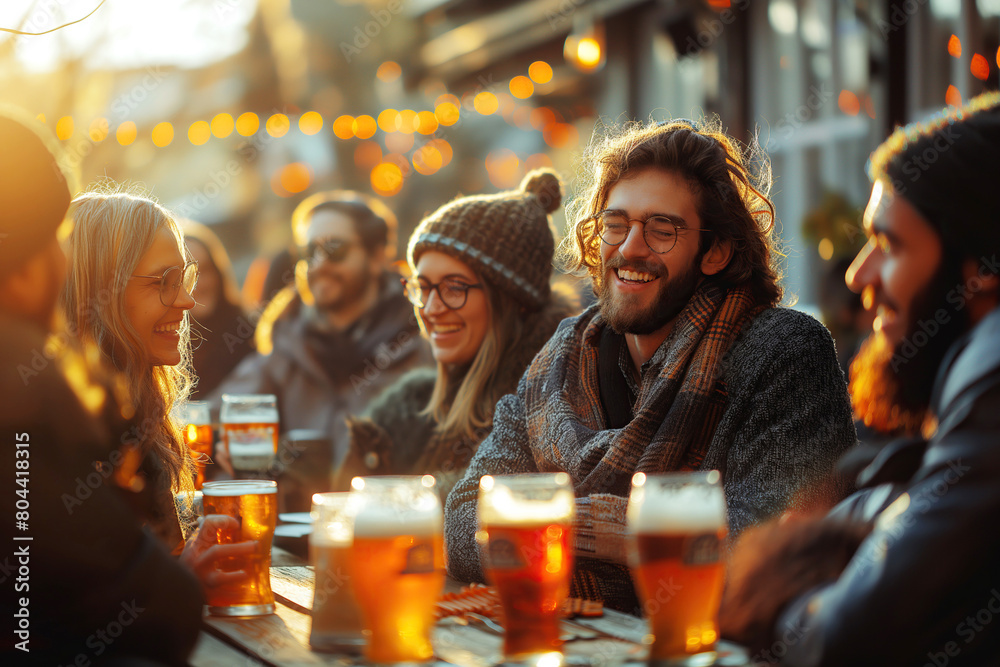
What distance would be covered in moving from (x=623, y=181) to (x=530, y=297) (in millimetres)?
846

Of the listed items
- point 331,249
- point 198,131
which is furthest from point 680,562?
point 198,131

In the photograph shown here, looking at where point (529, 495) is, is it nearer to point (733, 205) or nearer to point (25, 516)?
point (25, 516)

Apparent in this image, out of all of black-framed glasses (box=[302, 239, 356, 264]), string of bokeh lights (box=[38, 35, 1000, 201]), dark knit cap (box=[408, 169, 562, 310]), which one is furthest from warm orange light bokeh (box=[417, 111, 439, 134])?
dark knit cap (box=[408, 169, 562, 310])

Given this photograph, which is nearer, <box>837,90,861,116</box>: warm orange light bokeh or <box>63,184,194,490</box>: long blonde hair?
<box>63,184,194,490</box>: long blonde hair

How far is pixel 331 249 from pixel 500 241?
1877 mm

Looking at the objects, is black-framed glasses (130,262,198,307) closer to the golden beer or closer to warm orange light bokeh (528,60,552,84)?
the golden beer

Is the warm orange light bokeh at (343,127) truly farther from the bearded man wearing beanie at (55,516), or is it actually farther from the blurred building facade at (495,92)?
the bearded man wearing beanie at (55,516)

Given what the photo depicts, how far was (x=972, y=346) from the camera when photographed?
1.24 metres

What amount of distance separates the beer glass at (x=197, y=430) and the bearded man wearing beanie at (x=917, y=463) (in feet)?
5.83

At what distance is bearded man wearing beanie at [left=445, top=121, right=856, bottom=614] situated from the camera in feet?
7.22

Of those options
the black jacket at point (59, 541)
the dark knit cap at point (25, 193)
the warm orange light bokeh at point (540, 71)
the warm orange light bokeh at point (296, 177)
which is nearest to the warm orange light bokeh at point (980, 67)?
the dark knit cap at point (25, 193)

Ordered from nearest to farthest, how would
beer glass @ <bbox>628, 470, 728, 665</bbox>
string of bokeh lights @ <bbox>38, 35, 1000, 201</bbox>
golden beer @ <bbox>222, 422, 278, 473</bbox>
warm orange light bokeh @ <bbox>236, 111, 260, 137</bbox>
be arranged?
beer glass @ <bbox>628, 470, 728, 665</bbox>, golden beer @ <bbox>222, 422, 278, 473</bbox>, string of bokeh lights @ <bbox>38, 35, 1000, 201</bbox>, warm orange light bokeh @ <bbox>236, 111, 260, 137</bbox>

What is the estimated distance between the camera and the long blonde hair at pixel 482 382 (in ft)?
10.6

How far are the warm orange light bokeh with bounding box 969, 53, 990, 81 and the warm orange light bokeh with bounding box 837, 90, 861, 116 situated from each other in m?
1.25
